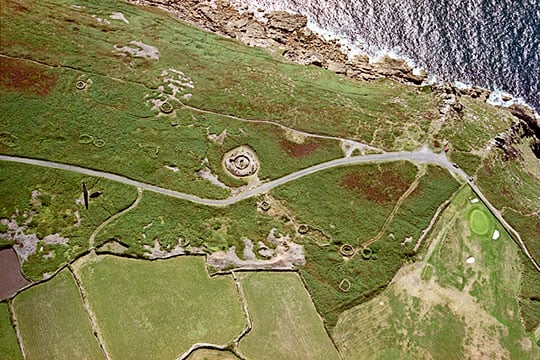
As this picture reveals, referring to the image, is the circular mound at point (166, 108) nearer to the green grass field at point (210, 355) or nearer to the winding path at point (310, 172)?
the winding path at point (310, 172)

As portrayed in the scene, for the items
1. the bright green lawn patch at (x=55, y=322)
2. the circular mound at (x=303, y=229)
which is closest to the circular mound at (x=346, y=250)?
the circular mound at (x=303, y=229)

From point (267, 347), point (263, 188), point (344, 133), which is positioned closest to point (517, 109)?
point (344, 133)

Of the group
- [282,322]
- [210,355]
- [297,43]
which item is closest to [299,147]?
[297,43]

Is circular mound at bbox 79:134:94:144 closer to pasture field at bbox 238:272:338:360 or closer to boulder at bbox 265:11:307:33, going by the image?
pasture field at bbox 238:272:338:360

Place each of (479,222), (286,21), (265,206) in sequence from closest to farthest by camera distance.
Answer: (265,206) < (479,222) < (286,21)

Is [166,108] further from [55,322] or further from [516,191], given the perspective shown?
[516,191]
